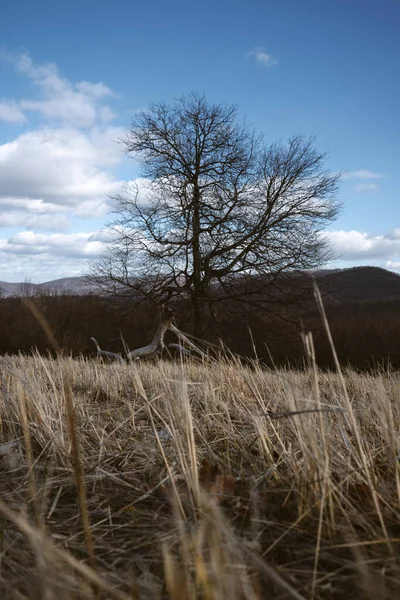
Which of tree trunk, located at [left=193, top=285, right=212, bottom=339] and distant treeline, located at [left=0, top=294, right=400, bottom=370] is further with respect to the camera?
distant treeline, located at [left=0, top=294, right=400, bottom=370]

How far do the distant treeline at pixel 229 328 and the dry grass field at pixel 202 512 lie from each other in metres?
12.4

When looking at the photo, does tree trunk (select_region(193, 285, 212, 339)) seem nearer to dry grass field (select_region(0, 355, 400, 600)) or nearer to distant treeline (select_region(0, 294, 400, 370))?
distant treeline (select_region(0, 294, 400, 370))

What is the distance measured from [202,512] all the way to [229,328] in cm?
1429

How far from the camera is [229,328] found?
15609 millimetres

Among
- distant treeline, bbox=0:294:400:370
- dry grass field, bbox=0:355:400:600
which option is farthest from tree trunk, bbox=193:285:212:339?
dry grass field, bbox=0:355:400:600

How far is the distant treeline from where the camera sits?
1565 centimetres

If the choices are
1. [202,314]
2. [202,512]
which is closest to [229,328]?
[202,314]

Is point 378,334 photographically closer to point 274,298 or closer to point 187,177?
point 274,298

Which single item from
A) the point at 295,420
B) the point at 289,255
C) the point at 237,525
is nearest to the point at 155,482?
the point at 237,525

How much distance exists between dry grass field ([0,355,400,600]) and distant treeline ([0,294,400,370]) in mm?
12394

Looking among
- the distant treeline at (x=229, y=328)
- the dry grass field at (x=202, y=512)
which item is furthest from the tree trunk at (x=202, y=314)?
the dry grass field at (x=202, y=512)

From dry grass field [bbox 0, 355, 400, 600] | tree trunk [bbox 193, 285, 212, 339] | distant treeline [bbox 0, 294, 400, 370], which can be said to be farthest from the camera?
distant treeline [bbox 0, 294, 400, 370]

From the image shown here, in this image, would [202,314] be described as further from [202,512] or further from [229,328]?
[202,512]

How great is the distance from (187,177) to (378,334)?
50.6 feet
